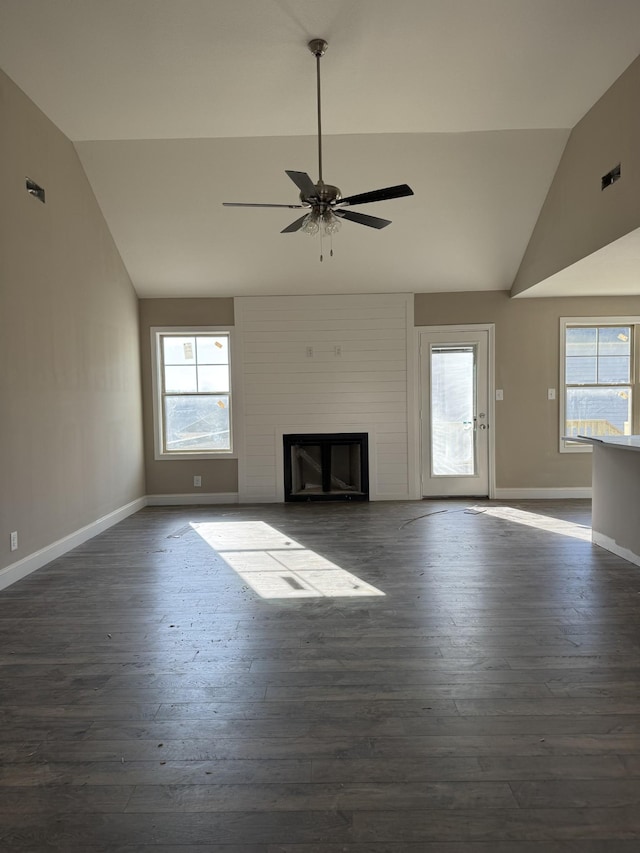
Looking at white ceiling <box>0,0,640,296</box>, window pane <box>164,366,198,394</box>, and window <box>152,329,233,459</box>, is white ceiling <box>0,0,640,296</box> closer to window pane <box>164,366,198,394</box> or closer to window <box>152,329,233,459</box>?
window <box>152,329,233,459</box>

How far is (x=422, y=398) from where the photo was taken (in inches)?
253

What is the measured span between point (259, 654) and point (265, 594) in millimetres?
825

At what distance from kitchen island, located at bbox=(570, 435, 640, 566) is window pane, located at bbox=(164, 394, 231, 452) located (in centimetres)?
418

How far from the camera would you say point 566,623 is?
110 inches

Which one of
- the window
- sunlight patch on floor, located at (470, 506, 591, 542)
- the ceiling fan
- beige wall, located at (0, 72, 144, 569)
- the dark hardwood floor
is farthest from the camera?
the window

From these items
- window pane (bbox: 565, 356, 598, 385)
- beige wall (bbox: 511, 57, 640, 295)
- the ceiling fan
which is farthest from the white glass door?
the ceiling fan

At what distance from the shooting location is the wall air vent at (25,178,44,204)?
12.9 feet

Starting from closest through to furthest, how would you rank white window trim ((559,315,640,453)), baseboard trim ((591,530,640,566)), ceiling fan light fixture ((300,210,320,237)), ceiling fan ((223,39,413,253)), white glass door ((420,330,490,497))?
ceiling fan ((223,39,413,253))
ceiling fan light fixture ((300,210,320,237))
baseboard trim ((591,530,640,566))
white window trim ((559,315,640,453))
white glass door ((420,330,490,497))

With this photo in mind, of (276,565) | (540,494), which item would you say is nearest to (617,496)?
(540,494)

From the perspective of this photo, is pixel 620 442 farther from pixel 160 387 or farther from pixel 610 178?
pixel 160 387

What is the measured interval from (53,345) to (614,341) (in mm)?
6276

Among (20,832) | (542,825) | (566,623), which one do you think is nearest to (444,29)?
(566,623)

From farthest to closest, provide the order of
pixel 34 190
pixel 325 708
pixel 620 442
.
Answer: pixel 34 190, pixel 620 442, pixel 325 708

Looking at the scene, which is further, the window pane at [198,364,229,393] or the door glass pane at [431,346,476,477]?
the window pane at [198,364,229,393]
